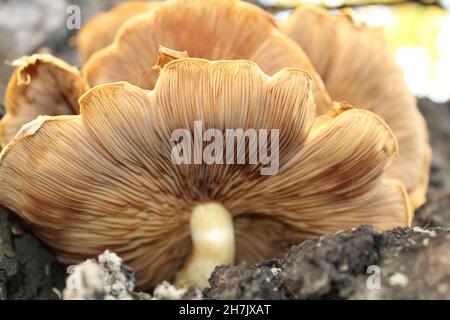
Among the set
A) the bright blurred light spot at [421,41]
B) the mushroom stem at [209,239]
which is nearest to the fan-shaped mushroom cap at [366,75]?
the mushroom stem at [209,239]

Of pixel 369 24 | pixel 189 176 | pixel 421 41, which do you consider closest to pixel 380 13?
pixel 421 41

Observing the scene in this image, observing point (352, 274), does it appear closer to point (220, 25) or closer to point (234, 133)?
point (234, 133)

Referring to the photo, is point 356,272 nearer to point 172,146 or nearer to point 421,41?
point 172,146

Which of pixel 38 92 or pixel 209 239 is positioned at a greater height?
pixel 38 92

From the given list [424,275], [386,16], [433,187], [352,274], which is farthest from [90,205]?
[386,16]

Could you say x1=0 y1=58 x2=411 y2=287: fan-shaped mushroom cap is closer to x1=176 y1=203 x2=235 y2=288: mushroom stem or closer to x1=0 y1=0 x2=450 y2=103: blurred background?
x1=176 y1=203 x2=235 y2=288: mushroom stem

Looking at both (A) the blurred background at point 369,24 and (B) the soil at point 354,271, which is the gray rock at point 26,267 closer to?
(B) the soil at point 354,271
